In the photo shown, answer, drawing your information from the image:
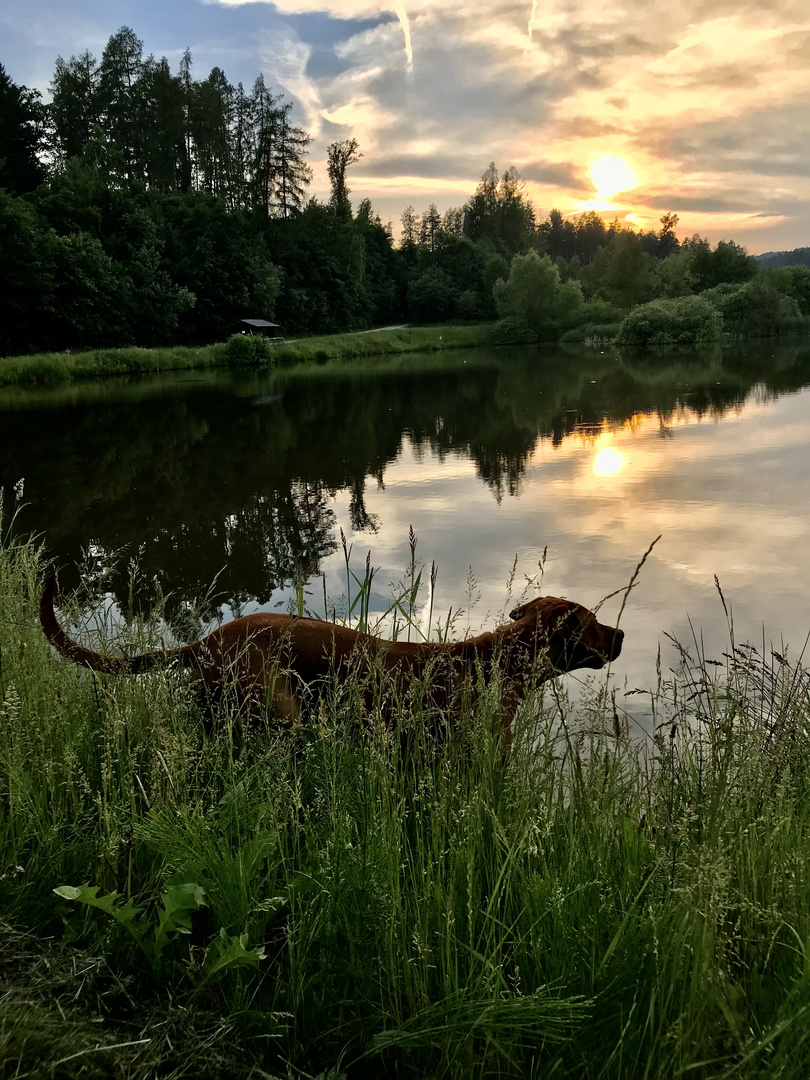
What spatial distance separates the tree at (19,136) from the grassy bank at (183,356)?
84.0 feet

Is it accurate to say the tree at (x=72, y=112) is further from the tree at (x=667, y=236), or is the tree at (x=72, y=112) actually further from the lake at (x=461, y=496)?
the tree at (x=667, y=236)

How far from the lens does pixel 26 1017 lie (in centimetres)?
156

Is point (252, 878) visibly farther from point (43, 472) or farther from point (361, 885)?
point (43, 472)

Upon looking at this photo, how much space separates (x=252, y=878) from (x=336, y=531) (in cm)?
728

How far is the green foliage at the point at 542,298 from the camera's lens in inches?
2330

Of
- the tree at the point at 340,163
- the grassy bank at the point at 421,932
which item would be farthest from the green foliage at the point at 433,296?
the grassy bank at the point at 421,932

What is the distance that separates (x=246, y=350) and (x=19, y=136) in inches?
1293

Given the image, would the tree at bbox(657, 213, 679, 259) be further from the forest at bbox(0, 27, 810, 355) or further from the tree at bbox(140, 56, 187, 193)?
the tree at bbox(140, 56, 187, 193)

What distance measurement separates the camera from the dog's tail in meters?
2.84

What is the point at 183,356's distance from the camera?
38.5 m

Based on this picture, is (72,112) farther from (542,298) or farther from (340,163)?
(542,298)

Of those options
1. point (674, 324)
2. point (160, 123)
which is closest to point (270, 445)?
point (674, 324)

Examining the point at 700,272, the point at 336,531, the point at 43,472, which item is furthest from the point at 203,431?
the point at 700,272

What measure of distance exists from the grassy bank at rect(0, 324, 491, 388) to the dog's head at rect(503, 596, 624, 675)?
31.1 m
